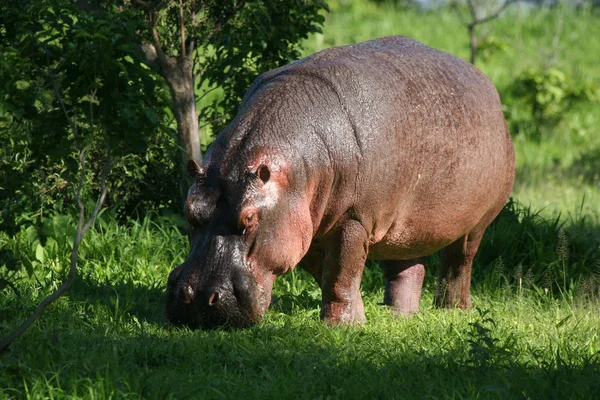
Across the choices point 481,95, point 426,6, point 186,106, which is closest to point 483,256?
point 481,95

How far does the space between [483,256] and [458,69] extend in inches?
71.9

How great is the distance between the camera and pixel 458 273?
657 centimetres

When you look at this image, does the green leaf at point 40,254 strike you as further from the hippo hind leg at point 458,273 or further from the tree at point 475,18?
the tree at point 475,18

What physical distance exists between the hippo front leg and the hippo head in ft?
1.36

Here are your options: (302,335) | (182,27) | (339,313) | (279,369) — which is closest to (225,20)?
(182,27)

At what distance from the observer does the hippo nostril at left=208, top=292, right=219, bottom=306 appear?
16.2ft

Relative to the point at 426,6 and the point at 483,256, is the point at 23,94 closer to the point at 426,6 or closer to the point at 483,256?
the point at 483,256

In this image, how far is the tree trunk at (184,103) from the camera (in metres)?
7.06

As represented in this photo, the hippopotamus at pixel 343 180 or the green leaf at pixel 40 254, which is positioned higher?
the hippopotamus at pixel 343 180

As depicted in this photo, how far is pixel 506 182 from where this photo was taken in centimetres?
638

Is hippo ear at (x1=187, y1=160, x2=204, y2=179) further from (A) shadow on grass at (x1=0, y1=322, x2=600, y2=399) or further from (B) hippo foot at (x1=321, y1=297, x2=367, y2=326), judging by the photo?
(B) hippo foot at (x1=321, y1=297, x2=367, y2=326)

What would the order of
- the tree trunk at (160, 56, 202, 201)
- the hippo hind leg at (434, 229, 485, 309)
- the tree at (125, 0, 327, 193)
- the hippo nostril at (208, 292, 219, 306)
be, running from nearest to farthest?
the hippo nostril at (208, 292, 219, 306) → the hippo hind leg at (434, 229, 485, 309) → the tree at (125, 0, 327, 193) → the tree trunk at (160, 56, 202, 201)

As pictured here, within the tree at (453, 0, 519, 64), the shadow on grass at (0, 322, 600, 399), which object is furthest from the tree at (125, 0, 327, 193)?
the tree at (453, 0, 519, 64)

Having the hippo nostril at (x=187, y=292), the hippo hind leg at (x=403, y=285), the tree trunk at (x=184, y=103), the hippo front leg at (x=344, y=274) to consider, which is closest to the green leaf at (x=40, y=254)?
the tree trunk at (x=184, y=103)
